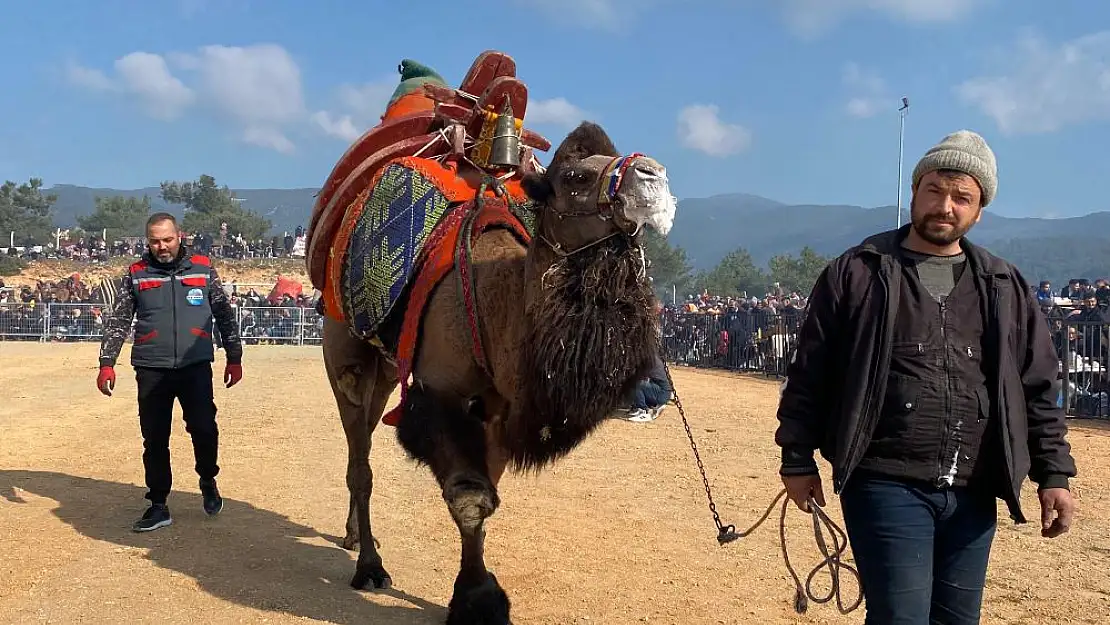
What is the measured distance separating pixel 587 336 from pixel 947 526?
145 cm

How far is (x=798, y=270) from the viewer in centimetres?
10581

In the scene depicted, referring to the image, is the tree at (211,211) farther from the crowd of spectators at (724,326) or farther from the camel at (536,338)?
the camel at (536,338)

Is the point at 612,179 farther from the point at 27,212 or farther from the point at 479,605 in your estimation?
the point at 27,212

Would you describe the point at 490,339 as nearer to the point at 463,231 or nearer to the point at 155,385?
the point at 463,231

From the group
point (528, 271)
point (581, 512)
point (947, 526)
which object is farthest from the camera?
point (581, 512)

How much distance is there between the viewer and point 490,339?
13.5 feet

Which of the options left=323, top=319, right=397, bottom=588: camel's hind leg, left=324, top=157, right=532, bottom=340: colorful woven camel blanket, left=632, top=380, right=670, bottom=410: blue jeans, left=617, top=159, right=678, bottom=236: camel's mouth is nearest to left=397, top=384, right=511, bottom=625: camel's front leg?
left=324, top=157, right=532, bottom=340: colorful woven camel blanket

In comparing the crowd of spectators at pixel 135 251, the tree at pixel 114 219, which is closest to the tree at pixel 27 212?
the tree at pixel 114 219

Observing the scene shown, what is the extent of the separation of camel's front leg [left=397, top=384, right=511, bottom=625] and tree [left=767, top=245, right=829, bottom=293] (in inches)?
3630

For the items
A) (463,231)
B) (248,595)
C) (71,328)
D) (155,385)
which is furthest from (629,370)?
(71,328)

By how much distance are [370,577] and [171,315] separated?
8.69ft

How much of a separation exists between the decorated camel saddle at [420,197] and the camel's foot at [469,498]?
2.47ft

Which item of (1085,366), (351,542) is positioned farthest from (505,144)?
(1085,366)

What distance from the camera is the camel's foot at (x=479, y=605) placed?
14.4 ft
